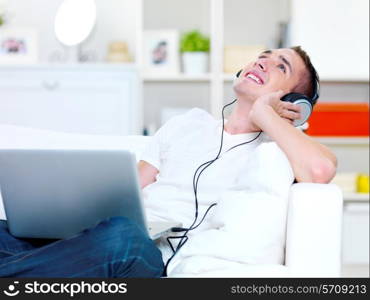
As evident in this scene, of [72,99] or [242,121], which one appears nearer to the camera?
[242,121]

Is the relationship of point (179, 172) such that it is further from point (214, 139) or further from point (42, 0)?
point (42, 0)

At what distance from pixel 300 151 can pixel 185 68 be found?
8.38 feet

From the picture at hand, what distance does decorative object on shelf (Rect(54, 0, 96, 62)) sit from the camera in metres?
4.69

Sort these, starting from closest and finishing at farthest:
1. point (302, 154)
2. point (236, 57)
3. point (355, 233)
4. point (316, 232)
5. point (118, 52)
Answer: point (316, 232), point (302, 154), point (355, 233), point (236, 57), point (118, 52)

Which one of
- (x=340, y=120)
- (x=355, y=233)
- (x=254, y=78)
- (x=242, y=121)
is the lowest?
(x=355, y=233)

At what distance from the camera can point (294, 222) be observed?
1.91m

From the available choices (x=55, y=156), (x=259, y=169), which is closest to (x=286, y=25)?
(x=259, y=169)

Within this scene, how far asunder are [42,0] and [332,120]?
182 cm

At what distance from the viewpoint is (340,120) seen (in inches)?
175

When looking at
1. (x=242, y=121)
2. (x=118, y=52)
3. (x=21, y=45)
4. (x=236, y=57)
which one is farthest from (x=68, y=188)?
(x=21, y=45)

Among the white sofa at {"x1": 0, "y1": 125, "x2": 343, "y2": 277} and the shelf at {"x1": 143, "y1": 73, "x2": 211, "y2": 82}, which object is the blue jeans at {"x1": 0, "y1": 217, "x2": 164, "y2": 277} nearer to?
the white sofa at {"x1": 0, "y1": 125, "x2": 343, "y2": 277}

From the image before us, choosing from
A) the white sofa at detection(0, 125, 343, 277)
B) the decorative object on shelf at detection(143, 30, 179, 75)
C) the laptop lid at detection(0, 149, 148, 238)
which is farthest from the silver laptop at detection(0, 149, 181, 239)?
the decorative object on shelf at detection(143, 30, 179, 75)

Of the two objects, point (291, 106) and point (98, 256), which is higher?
point (291, 106)

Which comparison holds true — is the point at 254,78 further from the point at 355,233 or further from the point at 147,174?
the point at 355,233
